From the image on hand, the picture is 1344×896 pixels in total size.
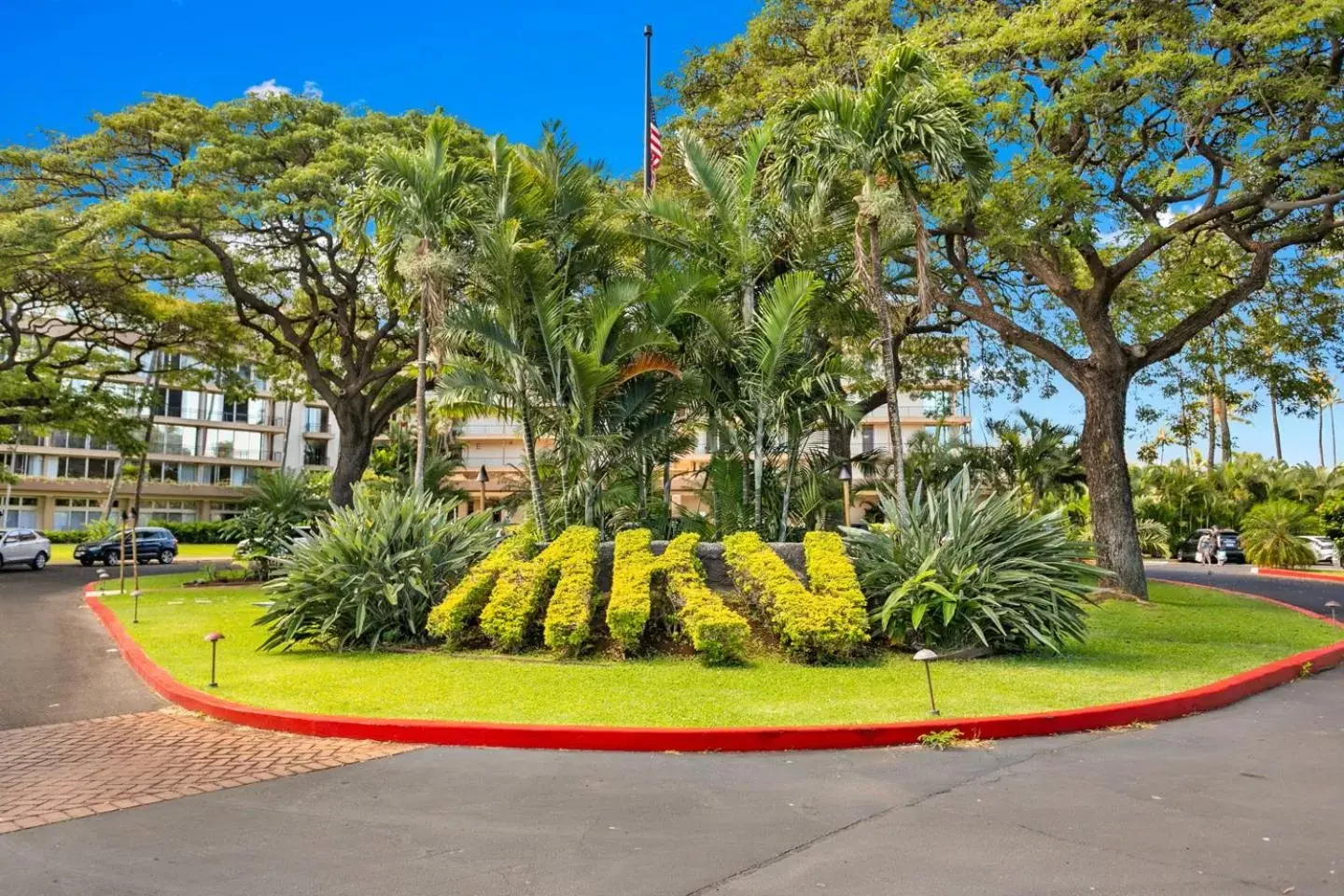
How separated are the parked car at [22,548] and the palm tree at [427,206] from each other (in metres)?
25.3

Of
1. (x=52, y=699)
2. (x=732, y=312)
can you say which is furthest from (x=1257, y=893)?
(x=732, y=312)

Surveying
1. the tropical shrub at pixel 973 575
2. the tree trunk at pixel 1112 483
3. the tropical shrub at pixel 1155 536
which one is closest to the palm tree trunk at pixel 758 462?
the tropical shrub at pixel 973 575

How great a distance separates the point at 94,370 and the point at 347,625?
93.9ft

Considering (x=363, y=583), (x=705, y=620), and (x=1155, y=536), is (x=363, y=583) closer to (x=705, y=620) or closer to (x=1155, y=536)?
(x=705, y=620)

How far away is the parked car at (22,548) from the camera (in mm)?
31719

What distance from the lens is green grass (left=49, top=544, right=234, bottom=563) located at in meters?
46.3

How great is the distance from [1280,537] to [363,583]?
32821 millimetres

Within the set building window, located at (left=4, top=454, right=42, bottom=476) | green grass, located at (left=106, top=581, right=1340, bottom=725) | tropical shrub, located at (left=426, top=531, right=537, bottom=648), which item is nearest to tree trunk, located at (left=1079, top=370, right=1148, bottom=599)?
green grass, located at (left=106, top=581, right=1340, bottom=725)

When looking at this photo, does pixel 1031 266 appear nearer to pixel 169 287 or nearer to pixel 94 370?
pixel 169 287

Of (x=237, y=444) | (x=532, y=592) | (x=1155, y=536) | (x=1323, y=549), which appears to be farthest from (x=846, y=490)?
(x=237, y=444)

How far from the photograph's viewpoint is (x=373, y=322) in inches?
1111

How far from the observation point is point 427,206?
44.4ft

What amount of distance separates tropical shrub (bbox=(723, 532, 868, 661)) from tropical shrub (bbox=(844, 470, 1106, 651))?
59 cm

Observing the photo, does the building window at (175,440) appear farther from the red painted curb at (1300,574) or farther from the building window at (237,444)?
the red painted curb at (1300,574)
